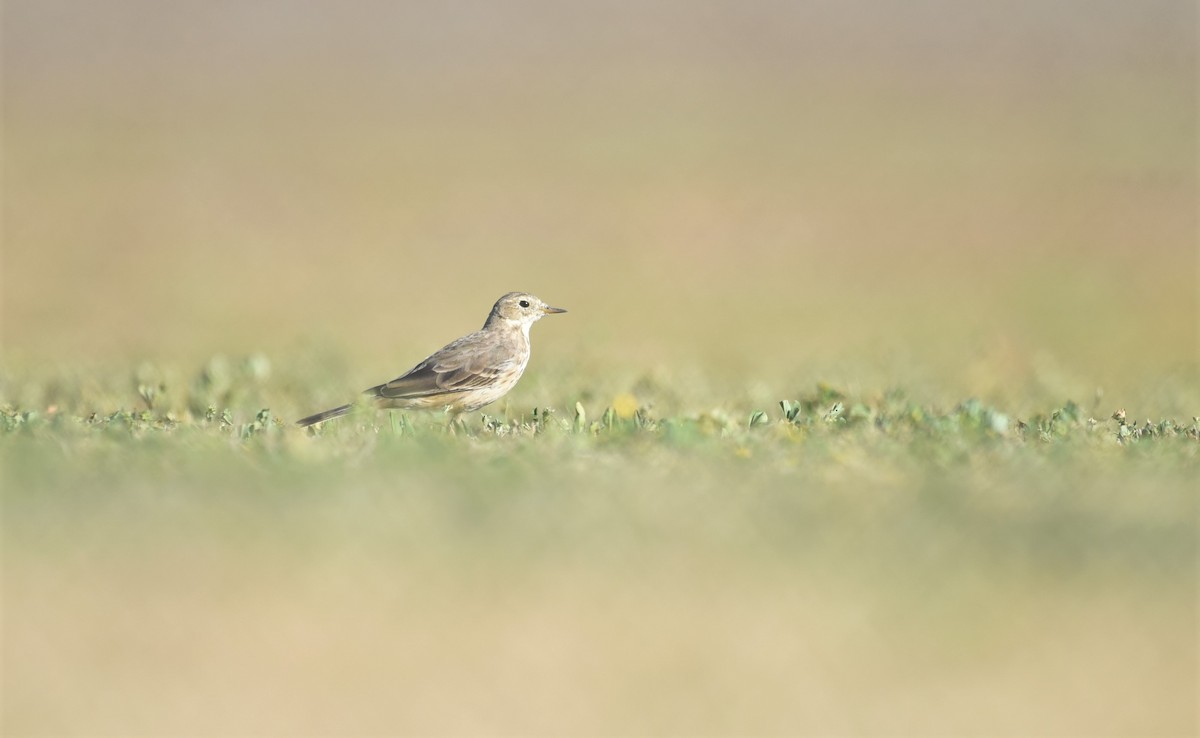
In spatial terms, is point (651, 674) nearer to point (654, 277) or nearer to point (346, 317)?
point (346, 317)

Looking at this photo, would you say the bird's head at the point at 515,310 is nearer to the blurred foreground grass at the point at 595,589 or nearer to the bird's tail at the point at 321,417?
the bird's tail at the point at 321,417

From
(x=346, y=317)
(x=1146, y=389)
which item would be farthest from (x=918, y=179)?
(x=1146, y=389)

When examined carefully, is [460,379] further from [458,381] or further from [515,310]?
[515,310]

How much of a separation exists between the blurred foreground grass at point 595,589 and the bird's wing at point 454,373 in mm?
2651

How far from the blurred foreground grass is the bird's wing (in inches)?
104

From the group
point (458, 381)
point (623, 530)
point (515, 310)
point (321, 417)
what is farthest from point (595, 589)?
point (515, 310)

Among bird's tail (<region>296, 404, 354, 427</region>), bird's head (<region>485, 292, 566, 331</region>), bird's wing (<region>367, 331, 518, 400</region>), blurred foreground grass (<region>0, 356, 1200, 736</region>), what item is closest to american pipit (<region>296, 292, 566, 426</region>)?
bird's wing (<region>367, 331, 518, 400</region>)

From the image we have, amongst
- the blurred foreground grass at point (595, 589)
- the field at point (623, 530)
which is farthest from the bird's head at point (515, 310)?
the blurred foreground grass at point (595, 589)

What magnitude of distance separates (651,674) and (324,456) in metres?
2.63

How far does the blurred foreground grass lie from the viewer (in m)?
5.03

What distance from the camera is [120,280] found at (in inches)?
950

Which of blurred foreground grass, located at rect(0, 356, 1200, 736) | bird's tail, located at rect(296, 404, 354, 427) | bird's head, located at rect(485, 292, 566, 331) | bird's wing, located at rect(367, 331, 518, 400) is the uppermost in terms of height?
bird's head, located at rect(485, 292, 566, 331)

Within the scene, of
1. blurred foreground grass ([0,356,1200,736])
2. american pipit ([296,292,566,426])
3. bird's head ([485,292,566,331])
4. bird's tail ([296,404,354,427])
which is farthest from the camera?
bird's head ([485,292,566,331])

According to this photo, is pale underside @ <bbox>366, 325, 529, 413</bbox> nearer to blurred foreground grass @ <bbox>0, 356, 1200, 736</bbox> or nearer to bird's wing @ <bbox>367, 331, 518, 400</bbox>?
bird's wing @ <bbox>367, 331, 518, 400</bbox>
